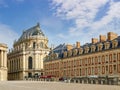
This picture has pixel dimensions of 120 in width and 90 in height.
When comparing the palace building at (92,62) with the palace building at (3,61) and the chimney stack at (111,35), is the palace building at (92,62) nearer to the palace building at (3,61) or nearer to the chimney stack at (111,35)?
the chimney stack at (111,35)

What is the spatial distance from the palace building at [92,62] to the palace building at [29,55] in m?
31.9

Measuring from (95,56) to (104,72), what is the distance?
5323mm

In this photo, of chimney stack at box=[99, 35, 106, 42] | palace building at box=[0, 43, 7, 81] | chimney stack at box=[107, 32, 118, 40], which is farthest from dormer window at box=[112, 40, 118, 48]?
palace building at box=[0, 43, 7, 81]

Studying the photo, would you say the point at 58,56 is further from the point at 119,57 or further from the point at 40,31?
the point at 40,31

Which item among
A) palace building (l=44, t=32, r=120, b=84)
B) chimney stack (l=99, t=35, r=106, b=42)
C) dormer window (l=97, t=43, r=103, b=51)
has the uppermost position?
chimney stack (l=99, t=35, r=106, b=42)

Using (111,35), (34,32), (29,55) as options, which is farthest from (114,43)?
(34,32)

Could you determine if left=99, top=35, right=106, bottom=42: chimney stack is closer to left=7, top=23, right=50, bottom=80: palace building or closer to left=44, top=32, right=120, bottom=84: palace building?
left=44, top=32, right=120, bottom=84: palace building

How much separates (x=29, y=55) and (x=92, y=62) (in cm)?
5848

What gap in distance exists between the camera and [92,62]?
78688 mm

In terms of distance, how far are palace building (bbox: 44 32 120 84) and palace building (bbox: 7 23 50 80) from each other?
3191 centimetres

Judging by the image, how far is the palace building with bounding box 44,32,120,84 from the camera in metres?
70.5

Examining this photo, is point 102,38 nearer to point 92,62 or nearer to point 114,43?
point 92,62

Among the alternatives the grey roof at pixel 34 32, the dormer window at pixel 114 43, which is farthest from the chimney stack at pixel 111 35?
the grey roof at pixel 34 32

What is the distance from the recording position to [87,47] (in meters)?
81.4
